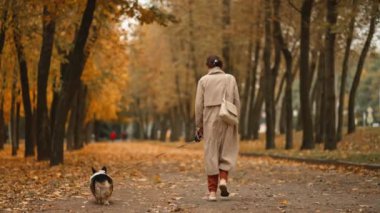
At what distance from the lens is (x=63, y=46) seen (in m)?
25.2

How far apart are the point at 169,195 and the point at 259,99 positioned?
33045mm

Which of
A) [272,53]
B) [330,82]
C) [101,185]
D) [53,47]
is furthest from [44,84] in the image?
[272,53]

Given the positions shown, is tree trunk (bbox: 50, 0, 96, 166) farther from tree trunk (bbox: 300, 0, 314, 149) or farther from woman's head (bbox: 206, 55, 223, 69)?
woman's head (bbox: 206, 55, 223, 69)

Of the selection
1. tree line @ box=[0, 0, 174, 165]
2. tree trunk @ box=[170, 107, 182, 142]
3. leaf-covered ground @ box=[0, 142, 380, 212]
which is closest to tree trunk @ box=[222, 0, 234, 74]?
tree line @ box=[0, 0, 174, 165]

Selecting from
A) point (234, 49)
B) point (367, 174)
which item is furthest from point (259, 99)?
point (367, 174)

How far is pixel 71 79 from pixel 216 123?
1057 cm

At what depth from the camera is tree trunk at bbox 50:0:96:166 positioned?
65.2ft

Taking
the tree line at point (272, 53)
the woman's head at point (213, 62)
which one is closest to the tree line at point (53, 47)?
the tree line at point (272, 53)

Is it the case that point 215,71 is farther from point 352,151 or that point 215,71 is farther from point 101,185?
point 352,151

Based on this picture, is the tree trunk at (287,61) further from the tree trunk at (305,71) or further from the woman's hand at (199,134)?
the woman's hand at (199,134)

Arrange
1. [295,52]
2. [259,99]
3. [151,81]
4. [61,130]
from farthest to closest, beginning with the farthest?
[151,81]
[259,99]
[295,52]
[61,130]

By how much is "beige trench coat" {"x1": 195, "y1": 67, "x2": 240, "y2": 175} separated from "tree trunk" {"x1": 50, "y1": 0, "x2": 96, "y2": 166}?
9.73 m

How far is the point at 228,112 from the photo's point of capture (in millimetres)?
10469

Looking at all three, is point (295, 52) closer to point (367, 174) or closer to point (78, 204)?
point (367, 174)
